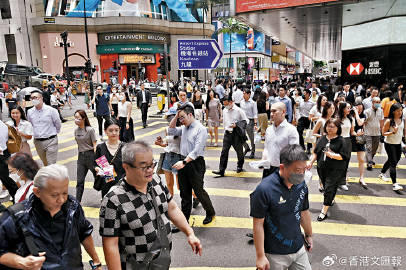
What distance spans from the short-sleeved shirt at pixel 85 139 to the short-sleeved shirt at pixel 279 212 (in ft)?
12.7

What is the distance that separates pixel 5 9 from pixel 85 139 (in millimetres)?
51246

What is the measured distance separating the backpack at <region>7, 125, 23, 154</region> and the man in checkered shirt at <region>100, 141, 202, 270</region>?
453 centimetres

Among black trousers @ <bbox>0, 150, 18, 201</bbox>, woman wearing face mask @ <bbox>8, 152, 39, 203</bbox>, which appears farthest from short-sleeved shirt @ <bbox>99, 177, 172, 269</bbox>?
black trousers @ <bbox>0, 150, 18, 201</bbox>

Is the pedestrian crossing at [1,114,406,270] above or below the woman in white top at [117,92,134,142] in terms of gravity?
below

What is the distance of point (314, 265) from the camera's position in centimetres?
415

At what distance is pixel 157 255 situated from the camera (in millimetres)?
2344

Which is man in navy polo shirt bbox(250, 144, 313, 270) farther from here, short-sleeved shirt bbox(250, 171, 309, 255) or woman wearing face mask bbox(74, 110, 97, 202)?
woman wearing face mask bbox(74, 110, 97, 202)

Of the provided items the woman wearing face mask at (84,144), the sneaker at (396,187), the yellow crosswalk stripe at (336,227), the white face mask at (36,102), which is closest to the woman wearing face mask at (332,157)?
the yellow crosswalk stripe at (336,227)

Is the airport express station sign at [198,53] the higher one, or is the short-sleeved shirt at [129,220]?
the airport express station sign at [198,53]

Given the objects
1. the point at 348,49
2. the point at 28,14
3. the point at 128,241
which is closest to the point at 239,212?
the point at 128,241

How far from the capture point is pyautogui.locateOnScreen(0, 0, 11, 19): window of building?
4527 cm

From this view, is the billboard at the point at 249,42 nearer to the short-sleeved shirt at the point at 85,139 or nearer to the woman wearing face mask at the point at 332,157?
the woman wearing face mask at the point at 332,157

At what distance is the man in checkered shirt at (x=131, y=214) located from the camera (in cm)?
228

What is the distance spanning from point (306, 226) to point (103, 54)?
1822 inches
